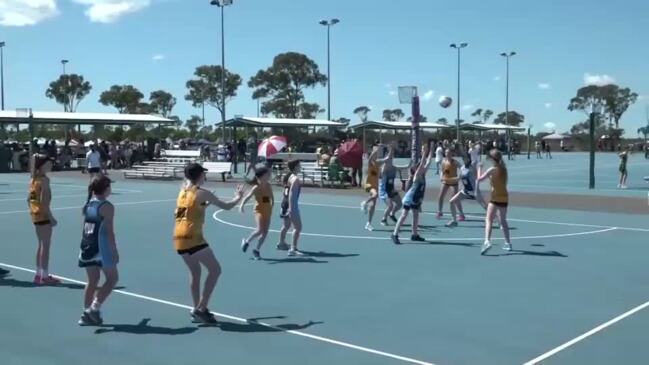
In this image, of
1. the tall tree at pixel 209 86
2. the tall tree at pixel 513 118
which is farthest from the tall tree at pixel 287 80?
the tall tree at pixel 513 118

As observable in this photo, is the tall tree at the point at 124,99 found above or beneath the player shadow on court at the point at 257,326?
above

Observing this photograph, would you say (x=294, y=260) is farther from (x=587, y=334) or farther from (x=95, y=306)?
(x=587, y=334)

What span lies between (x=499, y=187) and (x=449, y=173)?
4.71 m

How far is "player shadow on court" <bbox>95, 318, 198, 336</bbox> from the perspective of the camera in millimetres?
7457

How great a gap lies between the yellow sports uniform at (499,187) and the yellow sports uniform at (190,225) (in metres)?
6.04

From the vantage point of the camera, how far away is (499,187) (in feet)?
40.4

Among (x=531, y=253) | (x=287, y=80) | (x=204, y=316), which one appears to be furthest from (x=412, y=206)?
(x=287, y=80)

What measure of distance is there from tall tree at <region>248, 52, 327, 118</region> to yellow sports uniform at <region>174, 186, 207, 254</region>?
245ft

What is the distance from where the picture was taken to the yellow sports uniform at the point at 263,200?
1151 centimetres

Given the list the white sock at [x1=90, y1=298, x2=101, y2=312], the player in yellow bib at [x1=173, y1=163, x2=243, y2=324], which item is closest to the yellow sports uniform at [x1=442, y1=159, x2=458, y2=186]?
the player in yellow bib at [x1=173, y1=163, x2=243, y2=324]

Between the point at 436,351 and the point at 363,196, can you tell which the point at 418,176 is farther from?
the point at 363,196

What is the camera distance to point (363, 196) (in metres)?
24.0

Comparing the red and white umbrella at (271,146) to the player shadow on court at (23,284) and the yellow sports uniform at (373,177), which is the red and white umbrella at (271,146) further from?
the player shadow on court at (23,284)

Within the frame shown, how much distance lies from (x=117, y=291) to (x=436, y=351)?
170 inches
